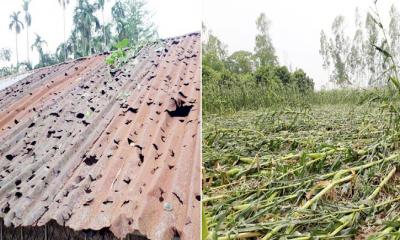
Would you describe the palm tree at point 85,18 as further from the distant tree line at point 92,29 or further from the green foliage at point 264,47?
the green foliage at point 264,47

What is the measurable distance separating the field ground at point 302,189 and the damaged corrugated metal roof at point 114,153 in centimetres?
12

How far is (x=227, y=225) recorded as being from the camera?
93cm

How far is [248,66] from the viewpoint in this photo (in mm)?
2629

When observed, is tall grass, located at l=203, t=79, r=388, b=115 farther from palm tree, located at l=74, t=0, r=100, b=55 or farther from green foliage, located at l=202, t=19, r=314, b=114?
palm tree, located at l=74, t=0, r=100, b=55

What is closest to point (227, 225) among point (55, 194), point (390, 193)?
point (390, 193)

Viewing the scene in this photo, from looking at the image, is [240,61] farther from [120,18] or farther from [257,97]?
[120,18]

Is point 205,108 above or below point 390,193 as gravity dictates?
above

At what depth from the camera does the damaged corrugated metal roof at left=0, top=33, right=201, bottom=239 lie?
129 cm

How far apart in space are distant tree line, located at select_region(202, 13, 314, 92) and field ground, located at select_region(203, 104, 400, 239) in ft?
1.24

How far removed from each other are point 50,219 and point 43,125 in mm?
1171

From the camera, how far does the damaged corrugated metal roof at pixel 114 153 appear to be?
1.29m

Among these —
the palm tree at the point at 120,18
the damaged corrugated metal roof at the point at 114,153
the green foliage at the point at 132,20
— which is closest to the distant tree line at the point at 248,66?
the damaged corrugated metal roof at the point at 114,153

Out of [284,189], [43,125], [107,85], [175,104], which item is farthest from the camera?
[107,85]

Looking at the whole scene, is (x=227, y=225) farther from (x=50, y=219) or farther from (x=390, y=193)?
(x=50, y=219)
